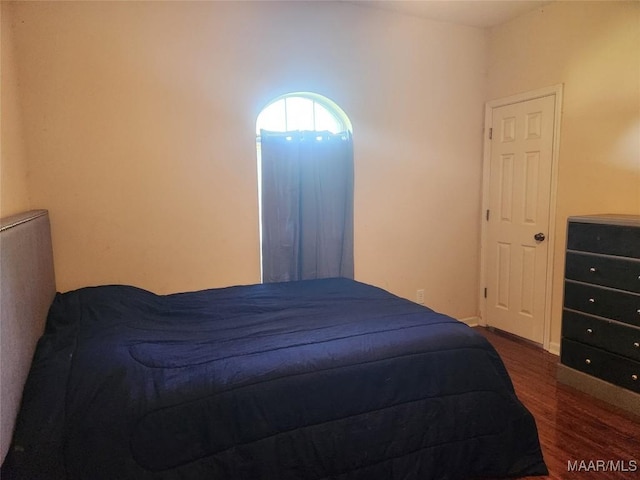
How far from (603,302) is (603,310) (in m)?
0.05

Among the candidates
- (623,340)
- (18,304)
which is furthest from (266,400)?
(623,340)

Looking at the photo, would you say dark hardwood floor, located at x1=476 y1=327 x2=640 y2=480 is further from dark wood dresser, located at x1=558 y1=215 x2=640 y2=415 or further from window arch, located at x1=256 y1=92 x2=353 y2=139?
window arch, located at x1=256 y1=92 x2=353 y2=139

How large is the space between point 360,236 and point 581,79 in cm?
Result: 197

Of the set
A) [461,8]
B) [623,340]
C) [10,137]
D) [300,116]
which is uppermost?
[461,8]

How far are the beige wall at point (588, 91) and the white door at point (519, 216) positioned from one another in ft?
0.41

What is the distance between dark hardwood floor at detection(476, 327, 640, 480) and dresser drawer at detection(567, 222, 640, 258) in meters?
0.92

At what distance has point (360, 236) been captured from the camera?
134 inches

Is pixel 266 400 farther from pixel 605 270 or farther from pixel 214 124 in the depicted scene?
pixel 605 270

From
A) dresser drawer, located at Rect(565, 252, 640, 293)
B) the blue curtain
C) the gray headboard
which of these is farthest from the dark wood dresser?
the gray headboard

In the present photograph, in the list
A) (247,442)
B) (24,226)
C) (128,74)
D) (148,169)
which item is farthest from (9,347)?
(128,74)

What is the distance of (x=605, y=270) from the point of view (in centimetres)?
249

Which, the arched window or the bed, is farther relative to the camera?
the arched window

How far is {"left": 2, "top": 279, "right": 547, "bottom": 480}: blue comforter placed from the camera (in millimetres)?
1363

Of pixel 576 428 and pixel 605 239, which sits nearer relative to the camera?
pixel 576 428
